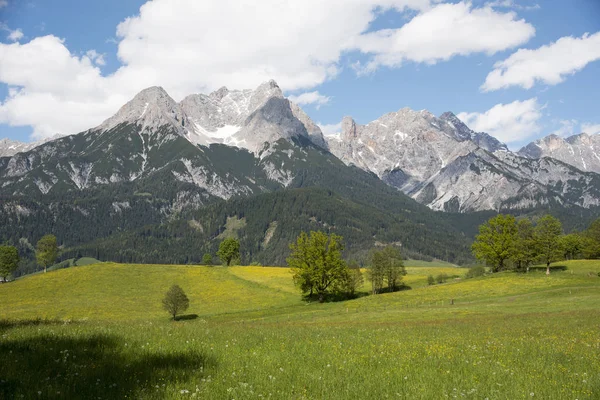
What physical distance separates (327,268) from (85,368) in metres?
74.4

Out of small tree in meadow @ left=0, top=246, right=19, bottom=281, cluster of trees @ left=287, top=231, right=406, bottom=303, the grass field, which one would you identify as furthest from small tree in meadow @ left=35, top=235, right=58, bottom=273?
the grass field

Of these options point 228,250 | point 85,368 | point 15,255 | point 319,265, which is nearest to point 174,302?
point 319,265

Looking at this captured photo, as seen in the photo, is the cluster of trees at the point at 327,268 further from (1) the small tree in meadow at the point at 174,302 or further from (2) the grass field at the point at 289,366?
(2) the grass field at the point at 289,366

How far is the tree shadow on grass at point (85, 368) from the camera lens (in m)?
9.24

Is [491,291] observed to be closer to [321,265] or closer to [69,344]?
[321,265]

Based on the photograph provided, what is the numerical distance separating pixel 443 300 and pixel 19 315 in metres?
69.4

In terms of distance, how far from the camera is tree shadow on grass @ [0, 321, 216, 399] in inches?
364

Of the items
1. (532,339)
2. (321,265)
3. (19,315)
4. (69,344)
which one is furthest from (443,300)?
(19,315)

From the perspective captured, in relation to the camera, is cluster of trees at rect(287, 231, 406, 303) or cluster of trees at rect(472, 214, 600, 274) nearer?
cluster of trees at rect(287, 231, 406, 303)

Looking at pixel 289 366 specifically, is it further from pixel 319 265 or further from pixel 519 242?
pixel 519 242

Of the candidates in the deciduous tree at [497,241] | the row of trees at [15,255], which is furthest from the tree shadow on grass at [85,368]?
the row of trees at [15,255]

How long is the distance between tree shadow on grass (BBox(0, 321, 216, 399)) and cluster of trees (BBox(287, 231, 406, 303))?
2746 inches

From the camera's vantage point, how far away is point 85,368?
10922 mm

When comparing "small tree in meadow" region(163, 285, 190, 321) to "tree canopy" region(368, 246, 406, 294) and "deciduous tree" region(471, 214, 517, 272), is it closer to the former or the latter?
"tree canopy" region(368, 246, 406, 294)
